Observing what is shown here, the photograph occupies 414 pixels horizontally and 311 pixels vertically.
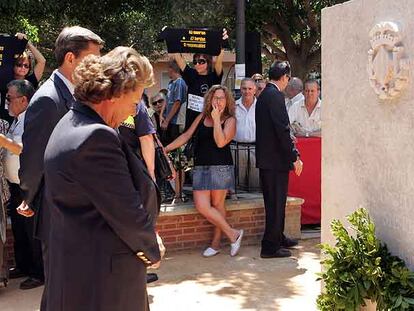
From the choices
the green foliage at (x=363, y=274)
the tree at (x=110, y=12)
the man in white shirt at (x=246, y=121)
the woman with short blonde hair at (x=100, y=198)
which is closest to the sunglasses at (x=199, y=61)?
the man in white shirt at (x=246, y=121)

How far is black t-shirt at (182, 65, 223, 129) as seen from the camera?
23.4 feet

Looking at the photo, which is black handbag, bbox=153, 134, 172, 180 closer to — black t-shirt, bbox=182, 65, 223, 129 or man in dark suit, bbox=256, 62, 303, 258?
man in dark suit, bbox=256, 62, 303, 258

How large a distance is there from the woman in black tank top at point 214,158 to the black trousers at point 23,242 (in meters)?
1.60

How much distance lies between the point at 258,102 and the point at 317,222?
233cm

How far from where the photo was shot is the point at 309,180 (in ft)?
26.5

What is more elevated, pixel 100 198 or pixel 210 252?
pixel 100 198

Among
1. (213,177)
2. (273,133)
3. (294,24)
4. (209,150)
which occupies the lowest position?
(213,177)

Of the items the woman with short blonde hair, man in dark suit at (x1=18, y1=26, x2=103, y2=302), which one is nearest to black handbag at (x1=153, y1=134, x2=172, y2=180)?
man in dark suit at (x1=18, y1=26, x2=103, y2=302)

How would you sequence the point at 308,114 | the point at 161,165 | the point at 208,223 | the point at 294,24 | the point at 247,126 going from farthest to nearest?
the point at 294,24
the point at 308,114
the point at 247,126
the point at 208,223
the point at 161,165

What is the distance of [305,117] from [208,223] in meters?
2.08

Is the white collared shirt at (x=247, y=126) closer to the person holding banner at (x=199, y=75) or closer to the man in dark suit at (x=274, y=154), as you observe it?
the person holding banner at (x=199, y=75)

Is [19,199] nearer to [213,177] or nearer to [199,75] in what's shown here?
[213,177]

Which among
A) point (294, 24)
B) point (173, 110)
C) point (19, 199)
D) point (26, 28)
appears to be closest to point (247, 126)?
point (173, 110)

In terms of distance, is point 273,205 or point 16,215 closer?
point 16,215
